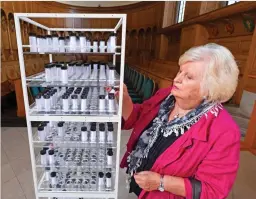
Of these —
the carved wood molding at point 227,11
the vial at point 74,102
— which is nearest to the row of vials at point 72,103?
the vial at point 74,102

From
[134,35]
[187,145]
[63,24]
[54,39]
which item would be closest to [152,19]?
[134,35]

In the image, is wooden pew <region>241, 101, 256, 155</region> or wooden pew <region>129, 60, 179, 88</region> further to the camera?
wooden pew <region>129, 60, 179, 88</region>

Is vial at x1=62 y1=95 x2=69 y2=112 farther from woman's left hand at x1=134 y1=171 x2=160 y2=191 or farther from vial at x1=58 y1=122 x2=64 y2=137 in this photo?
woman's left hand at x1=134 y1=171 x2=160 y2=191

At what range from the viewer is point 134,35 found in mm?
7875

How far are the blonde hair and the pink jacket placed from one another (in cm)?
9

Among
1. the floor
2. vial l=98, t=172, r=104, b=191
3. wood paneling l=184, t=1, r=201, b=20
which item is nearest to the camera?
the floor

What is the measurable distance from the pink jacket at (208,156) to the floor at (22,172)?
0.57 meters

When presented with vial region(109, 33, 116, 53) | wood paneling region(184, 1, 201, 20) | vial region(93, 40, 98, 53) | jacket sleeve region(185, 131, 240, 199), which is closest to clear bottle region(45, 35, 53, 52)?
vial region(93, 40, 98, 53)

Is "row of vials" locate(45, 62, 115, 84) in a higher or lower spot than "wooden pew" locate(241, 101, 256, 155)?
higher

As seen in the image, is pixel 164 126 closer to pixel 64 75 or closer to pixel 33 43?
pixel 64 75

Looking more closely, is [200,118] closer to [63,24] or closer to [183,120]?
[183,120]

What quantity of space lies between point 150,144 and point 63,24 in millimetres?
7597

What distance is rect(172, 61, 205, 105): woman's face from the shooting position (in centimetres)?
73

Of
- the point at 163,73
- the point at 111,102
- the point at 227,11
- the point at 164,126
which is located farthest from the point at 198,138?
the point at 163,73
